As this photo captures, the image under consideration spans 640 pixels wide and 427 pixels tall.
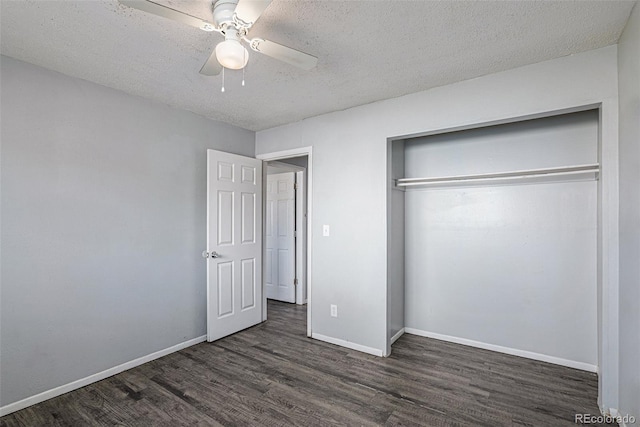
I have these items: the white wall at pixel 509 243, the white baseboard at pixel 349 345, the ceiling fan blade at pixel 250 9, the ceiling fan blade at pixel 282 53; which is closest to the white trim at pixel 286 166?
the white wall at pixel 509 243

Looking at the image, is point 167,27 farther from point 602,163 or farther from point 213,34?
point 602,163

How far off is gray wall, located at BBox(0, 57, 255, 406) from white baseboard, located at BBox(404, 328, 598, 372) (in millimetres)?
2439

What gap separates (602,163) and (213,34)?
2591 mm

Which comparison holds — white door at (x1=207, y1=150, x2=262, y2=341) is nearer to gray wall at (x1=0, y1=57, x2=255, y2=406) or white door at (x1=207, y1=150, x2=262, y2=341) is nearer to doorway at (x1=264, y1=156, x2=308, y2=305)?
gray wall at (x1=0, y1=57, x2=255, y2=406)

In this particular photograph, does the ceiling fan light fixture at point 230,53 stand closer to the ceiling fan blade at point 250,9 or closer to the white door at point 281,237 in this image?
the ceiling fan blade at point 250,9

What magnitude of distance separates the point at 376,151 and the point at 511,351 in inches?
89.5

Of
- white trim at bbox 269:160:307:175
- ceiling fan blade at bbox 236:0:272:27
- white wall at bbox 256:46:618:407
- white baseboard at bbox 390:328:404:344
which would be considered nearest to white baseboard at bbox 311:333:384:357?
white wall at bbox 256:46:618:407

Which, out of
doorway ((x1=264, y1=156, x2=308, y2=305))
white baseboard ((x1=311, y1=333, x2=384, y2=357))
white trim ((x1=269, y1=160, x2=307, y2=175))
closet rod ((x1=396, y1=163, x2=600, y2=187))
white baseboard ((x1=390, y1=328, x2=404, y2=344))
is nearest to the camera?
closet rod ((x1=396, y1=163, x2=600, y2=187))

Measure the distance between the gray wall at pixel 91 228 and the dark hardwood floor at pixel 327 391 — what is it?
311 mm

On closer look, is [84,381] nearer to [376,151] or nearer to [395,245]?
[395,245]

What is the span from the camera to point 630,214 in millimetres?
1724

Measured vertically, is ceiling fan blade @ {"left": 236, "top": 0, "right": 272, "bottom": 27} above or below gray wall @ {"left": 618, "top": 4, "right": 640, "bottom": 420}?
above

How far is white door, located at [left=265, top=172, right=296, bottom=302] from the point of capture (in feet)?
15.8

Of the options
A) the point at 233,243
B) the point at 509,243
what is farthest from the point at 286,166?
the point at 509,243
